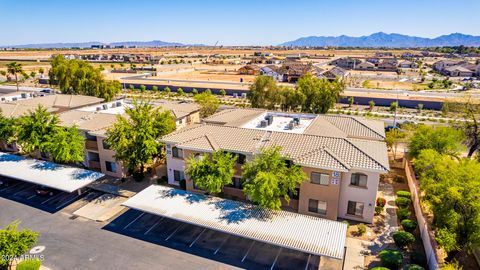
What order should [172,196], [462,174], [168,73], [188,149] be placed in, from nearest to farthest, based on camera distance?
1. [462,174]
2. [172,196]
3. [188,149]
4. [168,73]

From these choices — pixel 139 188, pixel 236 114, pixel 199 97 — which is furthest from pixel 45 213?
pixel 199 97

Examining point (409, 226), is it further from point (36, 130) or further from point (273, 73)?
point (273, 73)

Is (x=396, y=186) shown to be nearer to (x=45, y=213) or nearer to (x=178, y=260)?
(x=178, y=260)

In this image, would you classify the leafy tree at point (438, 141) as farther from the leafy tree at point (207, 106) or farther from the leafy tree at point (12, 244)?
the leafy tree at point (12, 244)

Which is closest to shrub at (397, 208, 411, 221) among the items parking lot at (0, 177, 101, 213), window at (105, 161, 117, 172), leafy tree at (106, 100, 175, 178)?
leafy tree at (106, 100, 175, 178)

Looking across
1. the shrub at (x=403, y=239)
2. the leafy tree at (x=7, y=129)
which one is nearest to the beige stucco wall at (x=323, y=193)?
the shrub at (x=403, y=239)

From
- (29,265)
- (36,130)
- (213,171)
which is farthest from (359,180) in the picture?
(36,130)
